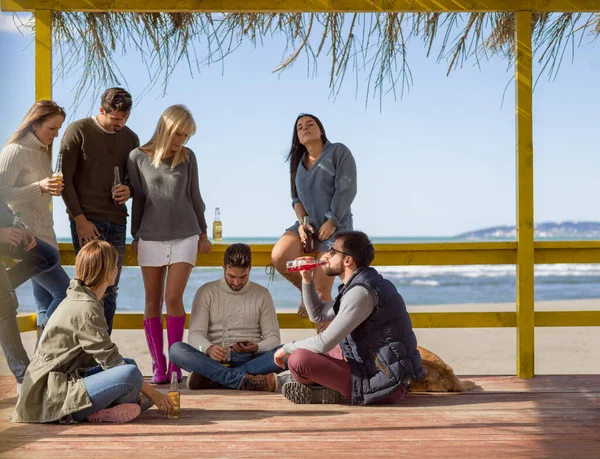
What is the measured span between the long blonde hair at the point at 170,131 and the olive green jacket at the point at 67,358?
52.4 inches

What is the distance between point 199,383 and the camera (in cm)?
438

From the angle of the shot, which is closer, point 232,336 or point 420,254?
point 232,336

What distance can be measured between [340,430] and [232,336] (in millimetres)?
1327

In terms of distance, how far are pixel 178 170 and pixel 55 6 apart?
1243mm

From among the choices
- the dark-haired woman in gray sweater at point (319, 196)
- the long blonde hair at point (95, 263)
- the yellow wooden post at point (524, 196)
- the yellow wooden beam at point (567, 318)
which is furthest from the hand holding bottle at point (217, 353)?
the yellow wooden beam at point (567, 318)

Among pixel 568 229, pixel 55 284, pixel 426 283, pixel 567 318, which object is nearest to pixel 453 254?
pixel 567 318

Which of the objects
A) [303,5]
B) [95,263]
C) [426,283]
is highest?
[303,5]

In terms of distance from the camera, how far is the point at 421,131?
29625mm

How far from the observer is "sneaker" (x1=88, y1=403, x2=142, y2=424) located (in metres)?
3.44

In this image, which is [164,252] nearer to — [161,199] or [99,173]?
[161,199]

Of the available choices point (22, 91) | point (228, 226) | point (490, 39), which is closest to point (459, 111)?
point (228, 226)

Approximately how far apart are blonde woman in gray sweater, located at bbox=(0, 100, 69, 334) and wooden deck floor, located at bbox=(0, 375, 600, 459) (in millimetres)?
648

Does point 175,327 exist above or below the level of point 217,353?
above

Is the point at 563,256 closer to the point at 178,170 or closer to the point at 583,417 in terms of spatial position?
the point at 583,417
